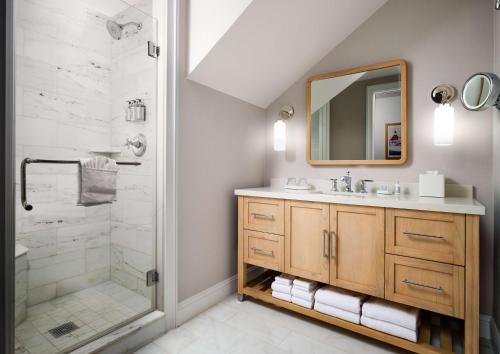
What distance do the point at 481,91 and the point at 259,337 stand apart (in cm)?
188

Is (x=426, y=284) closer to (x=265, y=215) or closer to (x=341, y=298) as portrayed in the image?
(x=341, y=298)

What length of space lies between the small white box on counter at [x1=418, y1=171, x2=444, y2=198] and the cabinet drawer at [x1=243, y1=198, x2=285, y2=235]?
2.90 feet

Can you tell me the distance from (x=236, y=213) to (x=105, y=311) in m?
1.15

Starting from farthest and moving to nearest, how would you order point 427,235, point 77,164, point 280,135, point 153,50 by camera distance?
1. point 280,135
2. point 153,50
3. point 77,164
4. point 427,235

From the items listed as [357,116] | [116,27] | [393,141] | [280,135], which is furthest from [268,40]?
[393,141]

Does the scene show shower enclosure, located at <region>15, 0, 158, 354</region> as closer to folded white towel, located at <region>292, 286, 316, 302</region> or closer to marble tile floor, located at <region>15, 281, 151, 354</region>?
marble tile floor, located at <region>15, 281, 151, 354</region>

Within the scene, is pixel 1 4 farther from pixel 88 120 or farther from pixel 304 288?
pixel 304 288

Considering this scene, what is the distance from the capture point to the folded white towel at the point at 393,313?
58.8 inches

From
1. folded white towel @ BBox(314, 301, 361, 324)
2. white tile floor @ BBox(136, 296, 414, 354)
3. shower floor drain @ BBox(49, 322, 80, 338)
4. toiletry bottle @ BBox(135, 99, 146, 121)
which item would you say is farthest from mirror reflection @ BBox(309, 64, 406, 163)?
shower floor drain @ BBox(49, 322, 80, 338)

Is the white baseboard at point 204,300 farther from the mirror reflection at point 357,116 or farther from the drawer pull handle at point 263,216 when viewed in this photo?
the mirror reflection at point 357,116

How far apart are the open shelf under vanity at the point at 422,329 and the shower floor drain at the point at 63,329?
1.12 meters

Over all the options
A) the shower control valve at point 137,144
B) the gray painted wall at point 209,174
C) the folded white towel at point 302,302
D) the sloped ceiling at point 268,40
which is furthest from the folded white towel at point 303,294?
the sloped ceiling at point 268,40

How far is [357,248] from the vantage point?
5.36 ft

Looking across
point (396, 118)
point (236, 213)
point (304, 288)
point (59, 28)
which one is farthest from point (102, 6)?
point (304, 288)
